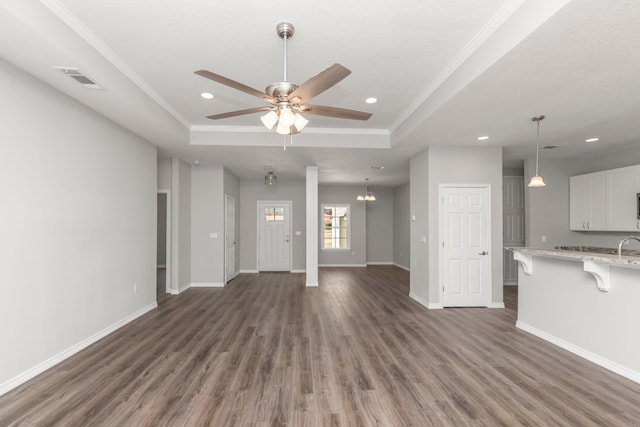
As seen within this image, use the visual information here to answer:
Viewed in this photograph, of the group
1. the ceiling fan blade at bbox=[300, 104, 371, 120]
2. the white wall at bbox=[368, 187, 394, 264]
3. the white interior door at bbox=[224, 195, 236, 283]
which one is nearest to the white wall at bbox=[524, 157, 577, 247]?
the white wall at bbox=[368, 187, 394, 264]

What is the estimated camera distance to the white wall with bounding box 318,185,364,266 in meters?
10.2

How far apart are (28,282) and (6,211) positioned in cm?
67

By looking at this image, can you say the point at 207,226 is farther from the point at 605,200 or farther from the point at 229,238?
the point at 605,200

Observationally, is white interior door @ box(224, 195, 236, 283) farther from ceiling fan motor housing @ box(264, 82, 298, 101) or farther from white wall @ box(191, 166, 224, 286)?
ceiling fan motor housing @ box(264, 82, 298, 101)

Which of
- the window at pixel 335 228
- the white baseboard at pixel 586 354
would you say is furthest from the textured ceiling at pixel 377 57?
the window at pixel 335 228

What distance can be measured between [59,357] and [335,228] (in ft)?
25.8

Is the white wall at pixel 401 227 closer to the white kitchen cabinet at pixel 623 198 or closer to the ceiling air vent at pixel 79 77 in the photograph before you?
the white kitchen cabinet at pixel 623 198

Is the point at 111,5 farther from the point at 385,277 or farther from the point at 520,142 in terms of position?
the point at 385,277

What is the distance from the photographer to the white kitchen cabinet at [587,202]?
5453mm

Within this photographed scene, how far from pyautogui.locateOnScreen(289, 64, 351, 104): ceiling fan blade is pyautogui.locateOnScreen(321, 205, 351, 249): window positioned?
794 centimetres

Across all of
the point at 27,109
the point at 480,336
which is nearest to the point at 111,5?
the point at 27,109

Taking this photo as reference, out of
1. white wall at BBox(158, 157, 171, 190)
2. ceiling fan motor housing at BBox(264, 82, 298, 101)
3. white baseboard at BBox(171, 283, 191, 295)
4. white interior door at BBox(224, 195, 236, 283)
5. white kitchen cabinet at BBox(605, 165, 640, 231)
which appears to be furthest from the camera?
white interior door at BBox(224, 195, 236, 283)

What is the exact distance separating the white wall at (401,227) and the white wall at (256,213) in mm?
3125

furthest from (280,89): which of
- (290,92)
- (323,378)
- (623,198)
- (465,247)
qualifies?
(623,198)
